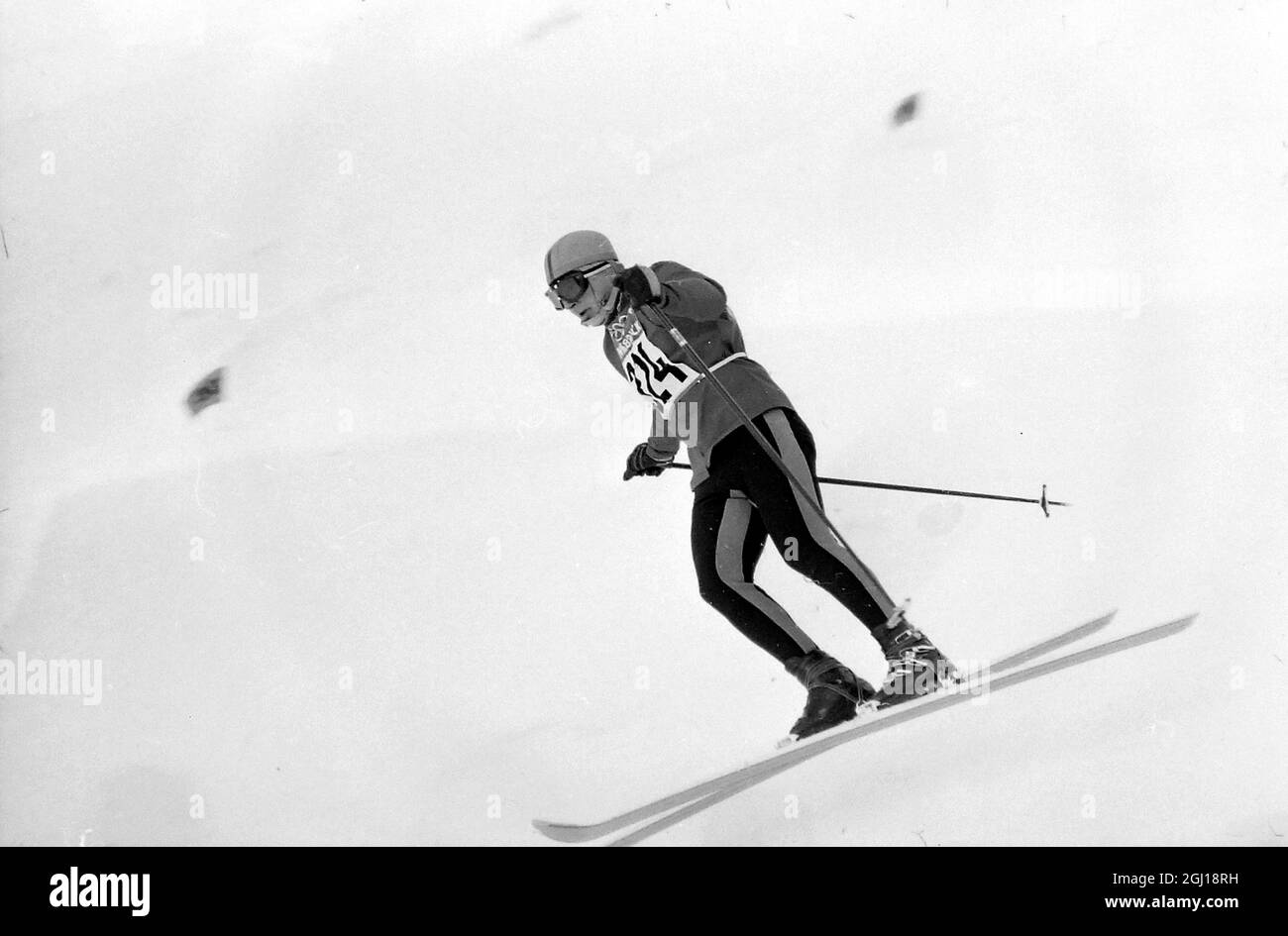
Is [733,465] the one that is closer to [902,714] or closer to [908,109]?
[902,714]

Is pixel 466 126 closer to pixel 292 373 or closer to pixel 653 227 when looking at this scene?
pixel 653 227

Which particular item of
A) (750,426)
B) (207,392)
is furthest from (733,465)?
(207,392)

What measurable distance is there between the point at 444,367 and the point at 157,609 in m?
1.28

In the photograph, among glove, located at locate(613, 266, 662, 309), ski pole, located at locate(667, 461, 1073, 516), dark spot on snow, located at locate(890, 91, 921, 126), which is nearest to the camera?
glove, located at locate(613, 266, 662, 309)

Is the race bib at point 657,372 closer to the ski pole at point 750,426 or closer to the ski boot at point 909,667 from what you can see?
the ski pole at point 750,426

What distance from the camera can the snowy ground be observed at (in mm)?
4070

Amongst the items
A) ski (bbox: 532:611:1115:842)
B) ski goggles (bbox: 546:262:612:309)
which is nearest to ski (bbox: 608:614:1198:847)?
ski (bbox: 532:611:1115:842)

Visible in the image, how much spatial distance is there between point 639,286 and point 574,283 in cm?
21

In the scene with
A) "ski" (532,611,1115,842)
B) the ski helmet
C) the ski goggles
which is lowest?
"ski" (532,611,1115,842)

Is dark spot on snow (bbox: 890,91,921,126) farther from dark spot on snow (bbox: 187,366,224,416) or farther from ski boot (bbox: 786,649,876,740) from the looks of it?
dark spot on snow (bbox: 187,366,224,416)

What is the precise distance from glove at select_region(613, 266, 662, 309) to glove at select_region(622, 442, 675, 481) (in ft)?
1.80

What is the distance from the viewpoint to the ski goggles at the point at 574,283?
3.60 metres
